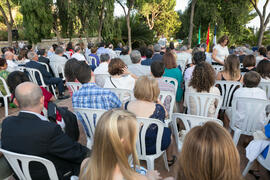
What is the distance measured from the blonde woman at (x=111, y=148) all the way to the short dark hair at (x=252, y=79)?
2049 mm

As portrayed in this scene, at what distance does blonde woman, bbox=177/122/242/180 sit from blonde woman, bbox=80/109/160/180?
0.35 meters

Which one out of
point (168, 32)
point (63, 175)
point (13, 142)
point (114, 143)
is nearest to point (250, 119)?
point (114, 143)

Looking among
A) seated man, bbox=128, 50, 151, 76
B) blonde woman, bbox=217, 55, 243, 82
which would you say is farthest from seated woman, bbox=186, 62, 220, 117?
seated man, bbox=128, 50, 151, 76

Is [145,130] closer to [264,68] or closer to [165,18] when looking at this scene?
[264,68]

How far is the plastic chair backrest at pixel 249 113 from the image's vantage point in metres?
2.36

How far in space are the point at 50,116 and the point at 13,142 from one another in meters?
0.65

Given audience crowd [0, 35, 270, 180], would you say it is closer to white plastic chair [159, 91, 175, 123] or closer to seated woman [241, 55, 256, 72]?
white plastic chair [159, 91, 175, 123]

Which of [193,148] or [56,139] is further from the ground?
[193,148]

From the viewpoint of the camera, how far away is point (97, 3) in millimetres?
11086

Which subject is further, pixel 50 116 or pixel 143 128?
pixel 50 116

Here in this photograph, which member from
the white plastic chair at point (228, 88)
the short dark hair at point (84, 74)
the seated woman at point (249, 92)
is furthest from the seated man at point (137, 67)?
the seated woman at point (249, 92)

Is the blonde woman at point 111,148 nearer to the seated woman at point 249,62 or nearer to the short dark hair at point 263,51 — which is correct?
the seated woman at point 249,62

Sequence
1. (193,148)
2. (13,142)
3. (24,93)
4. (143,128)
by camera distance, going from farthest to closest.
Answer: (143,128) < (24,93) < (13,142) < (193,148)

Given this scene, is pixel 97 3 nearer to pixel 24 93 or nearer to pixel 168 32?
pixel 24 93
